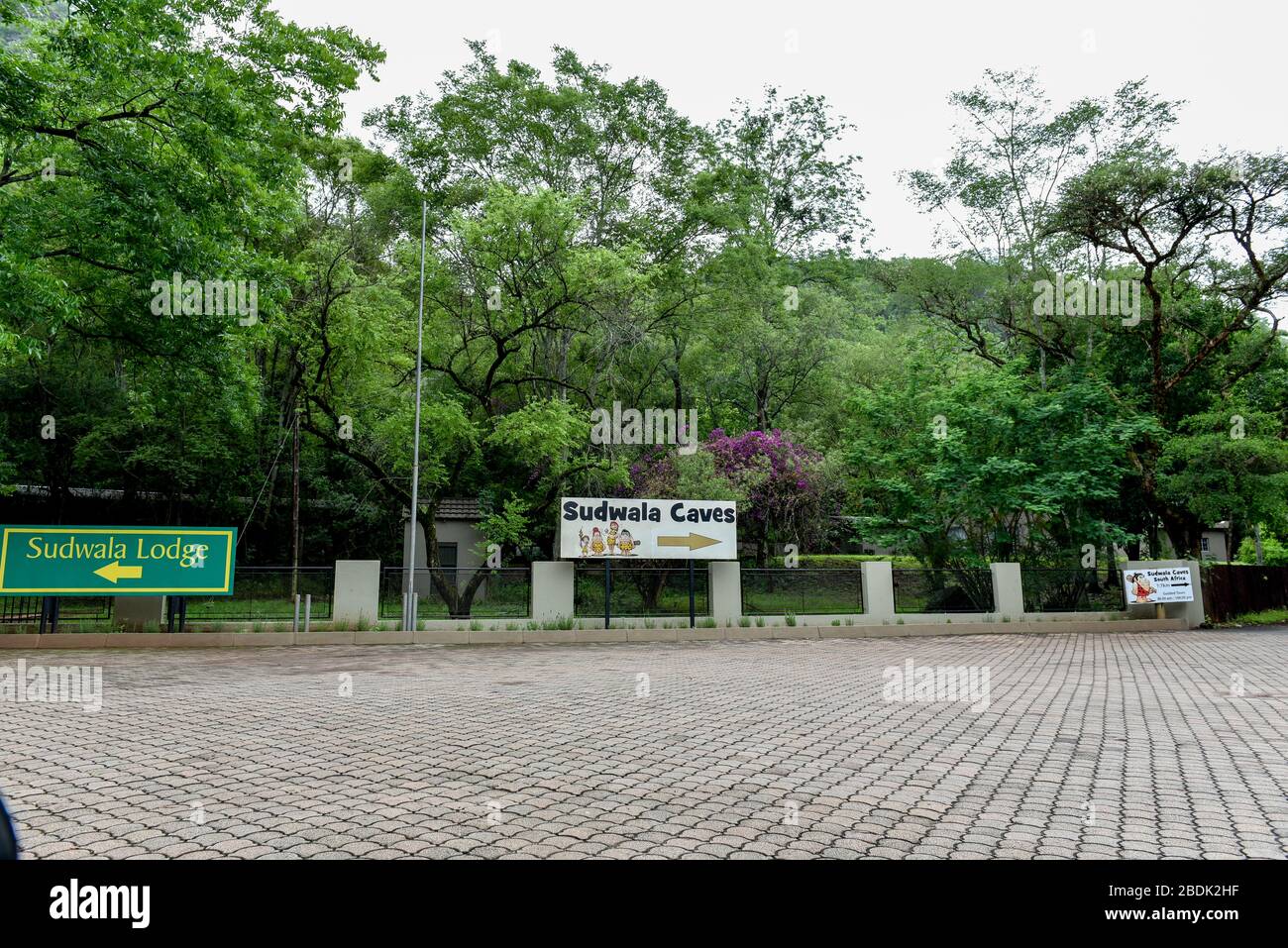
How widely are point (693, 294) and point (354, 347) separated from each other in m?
13.2

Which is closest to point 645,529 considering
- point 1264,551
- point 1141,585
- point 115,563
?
point 115,563

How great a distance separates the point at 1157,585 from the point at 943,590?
6.40m

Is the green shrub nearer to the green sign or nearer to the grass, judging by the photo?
the grass

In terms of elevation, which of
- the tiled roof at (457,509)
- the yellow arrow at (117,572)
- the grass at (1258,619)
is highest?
the tiled roof at (457,509)

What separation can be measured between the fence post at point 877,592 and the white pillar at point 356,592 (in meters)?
13.5

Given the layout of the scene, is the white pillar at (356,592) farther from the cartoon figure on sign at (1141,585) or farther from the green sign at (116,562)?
the cartoon figure on sign at (1141,585)

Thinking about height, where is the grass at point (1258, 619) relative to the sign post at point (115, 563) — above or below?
below

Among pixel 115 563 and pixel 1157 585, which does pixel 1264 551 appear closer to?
pixel 1157 585

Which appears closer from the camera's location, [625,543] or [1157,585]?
[625,543]

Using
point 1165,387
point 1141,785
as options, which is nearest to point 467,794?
point 1141,785

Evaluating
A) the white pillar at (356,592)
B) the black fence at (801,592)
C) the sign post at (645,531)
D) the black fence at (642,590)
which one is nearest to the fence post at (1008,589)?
the black fence at (801,592)

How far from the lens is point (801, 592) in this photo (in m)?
22.5

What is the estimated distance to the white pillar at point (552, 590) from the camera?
20.8 meters

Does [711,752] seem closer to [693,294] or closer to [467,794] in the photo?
[467,794]
